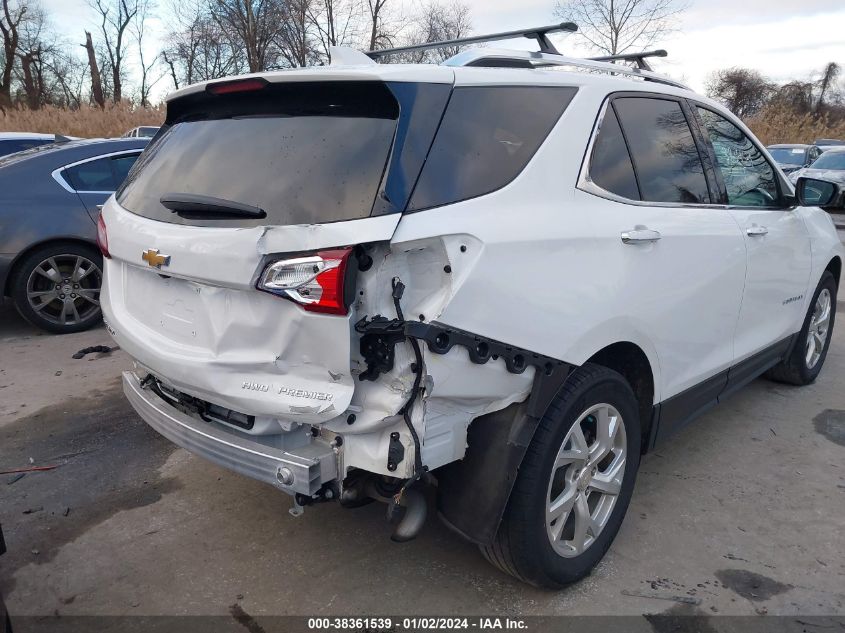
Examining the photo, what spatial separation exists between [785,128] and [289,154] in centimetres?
3189

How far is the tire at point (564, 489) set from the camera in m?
2.41

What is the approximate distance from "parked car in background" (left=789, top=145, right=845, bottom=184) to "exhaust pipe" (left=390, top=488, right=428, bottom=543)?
57.0ft

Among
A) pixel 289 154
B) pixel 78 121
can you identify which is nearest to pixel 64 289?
pixel 289 154

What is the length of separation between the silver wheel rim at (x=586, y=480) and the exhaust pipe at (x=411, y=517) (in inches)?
19.6

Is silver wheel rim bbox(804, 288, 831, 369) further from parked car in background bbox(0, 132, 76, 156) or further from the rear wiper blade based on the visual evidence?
parked car in background bbox(0, 132, 76, 156)

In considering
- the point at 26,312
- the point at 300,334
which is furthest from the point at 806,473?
the point at 26,312

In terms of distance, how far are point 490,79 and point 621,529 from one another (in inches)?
82.6

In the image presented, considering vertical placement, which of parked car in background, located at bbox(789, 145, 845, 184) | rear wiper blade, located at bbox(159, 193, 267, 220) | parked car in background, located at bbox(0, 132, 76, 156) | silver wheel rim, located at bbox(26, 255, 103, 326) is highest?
rear wiper blade, located at bbox(159, 193, 267, 220)

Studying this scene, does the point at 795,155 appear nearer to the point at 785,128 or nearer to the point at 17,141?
the point at 785,128

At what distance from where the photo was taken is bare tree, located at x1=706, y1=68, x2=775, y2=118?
53656mm

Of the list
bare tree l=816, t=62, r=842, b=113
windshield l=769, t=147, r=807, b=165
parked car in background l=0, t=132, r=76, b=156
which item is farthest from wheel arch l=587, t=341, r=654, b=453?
bare tree l=816, t=62, r=842, b=113

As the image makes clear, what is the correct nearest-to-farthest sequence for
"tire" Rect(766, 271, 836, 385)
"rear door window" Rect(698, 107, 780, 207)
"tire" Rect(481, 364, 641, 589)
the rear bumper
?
the rear bumper < "tire" Rect(481, 364, 641, 589) < "rear door window" Rect(698, 107, 780, 207) < "tire" Rect(766, 271, 836, 385)

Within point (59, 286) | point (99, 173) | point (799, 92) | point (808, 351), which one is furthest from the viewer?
point (799, 92)

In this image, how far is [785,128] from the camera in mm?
28922
